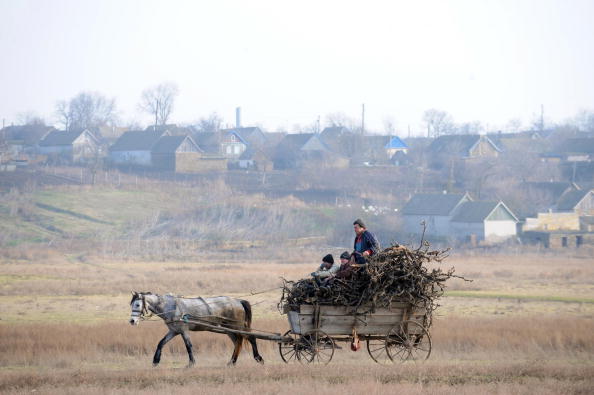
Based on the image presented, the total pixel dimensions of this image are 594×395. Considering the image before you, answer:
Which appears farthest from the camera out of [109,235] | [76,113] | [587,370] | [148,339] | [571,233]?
[76,113]

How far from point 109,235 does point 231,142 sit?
5079 centimetres

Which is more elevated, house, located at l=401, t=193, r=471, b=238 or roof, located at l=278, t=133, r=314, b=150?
roof, located at l=278, t=133, r=314, b=150

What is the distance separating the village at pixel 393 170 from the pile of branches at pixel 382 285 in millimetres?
50993

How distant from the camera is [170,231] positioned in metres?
67.6

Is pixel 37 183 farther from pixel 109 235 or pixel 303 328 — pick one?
pixel 303 328

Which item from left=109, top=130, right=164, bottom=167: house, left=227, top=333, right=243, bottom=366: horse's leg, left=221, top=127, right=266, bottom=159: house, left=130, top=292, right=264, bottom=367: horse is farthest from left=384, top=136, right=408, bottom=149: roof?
left=227, top=333, right=243, bottom=366: horse's leg

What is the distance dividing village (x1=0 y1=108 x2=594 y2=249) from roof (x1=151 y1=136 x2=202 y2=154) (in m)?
0.18

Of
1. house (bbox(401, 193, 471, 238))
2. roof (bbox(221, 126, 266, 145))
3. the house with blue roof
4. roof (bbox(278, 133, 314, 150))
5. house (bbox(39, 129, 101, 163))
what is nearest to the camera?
house (bbox(401, 193, 471, 238))

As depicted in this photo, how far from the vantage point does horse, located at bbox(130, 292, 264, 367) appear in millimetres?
17781

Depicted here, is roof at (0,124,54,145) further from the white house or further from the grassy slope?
the grassy slope

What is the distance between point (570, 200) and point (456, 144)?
2784 centimetres

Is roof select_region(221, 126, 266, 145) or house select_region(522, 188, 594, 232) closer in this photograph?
house select_region(522, 188, 594, 232)

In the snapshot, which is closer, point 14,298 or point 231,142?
point 14,298

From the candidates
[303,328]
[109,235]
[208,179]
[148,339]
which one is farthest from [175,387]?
[208,179]
